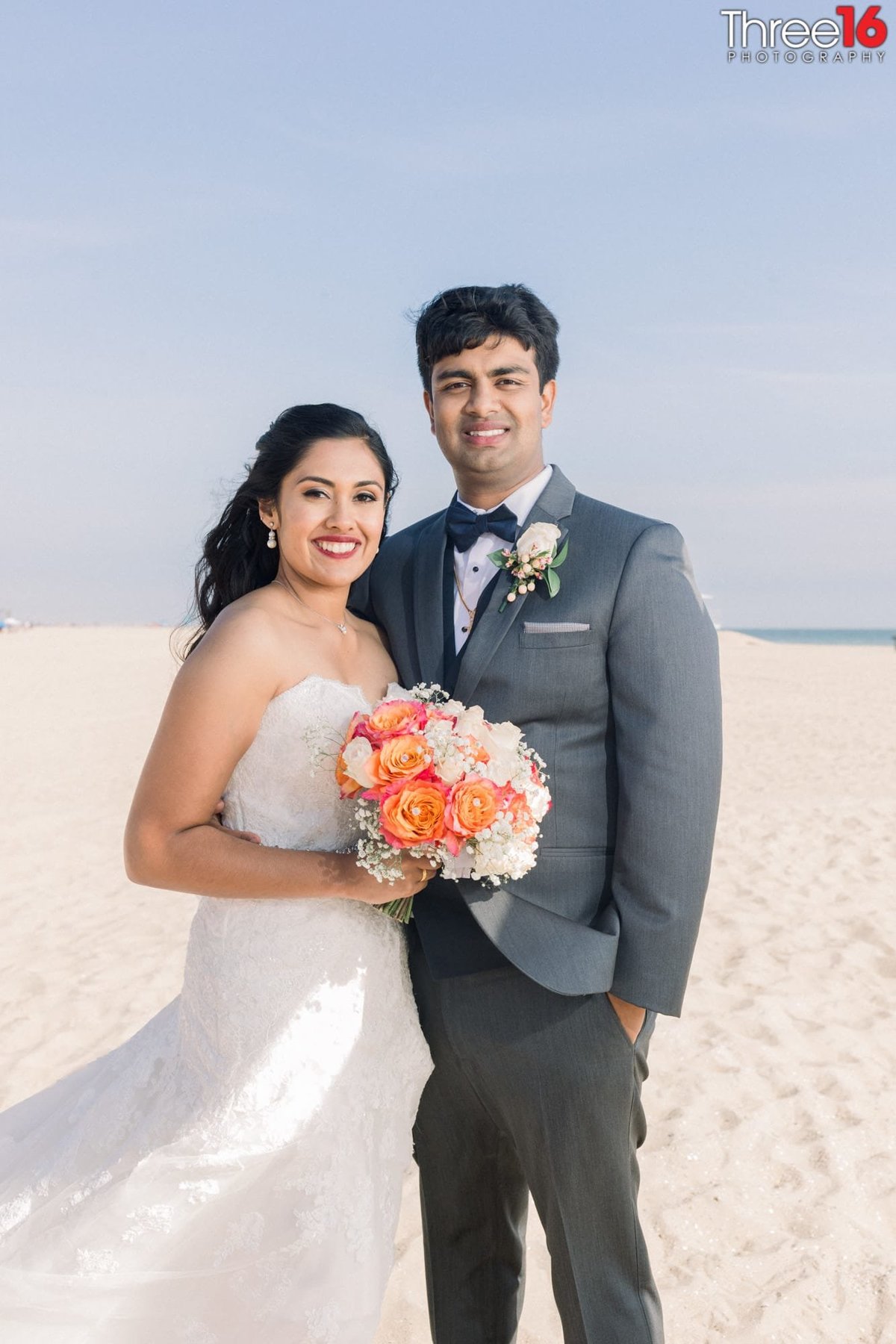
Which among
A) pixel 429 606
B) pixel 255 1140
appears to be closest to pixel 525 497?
pixel 429 606

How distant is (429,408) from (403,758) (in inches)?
47.5

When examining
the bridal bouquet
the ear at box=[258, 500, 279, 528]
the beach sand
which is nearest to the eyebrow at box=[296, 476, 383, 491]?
the ear at box=[258, 500, 279, 528]

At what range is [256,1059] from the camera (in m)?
2.77

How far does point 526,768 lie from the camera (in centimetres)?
253

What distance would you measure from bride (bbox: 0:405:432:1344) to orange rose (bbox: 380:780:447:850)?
246 millimetres

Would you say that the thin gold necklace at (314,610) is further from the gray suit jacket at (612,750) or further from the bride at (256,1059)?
the gray suit jacket at (612,750)

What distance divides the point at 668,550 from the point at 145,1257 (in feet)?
6.99

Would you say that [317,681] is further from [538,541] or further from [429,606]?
[538,541]

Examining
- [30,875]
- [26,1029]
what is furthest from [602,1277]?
[30,875]

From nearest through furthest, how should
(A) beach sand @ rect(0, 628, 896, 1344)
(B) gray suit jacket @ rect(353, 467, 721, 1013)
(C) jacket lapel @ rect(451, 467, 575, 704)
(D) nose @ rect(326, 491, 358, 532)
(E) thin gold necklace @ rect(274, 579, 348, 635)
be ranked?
(B) gray suit jacket @ rect(353, 467, 721, 1013) < (C) jacket lapel @ rect(451, 467, 575, 704) < (D) nose @ rect(326, 491, 358, 532) < (E) thin gold necklace @ rect(274, 579, 348, 635) < (A) beach sand @ rect(0, 628, 896, 1344)

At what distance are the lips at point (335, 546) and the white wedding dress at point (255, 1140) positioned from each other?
15.3 inches

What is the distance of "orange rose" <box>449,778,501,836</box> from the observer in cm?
242

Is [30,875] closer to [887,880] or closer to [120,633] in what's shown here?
[887,880]

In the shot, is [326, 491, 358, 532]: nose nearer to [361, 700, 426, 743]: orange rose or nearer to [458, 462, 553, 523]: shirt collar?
[458, 462, 553, 523]: shirt collar
